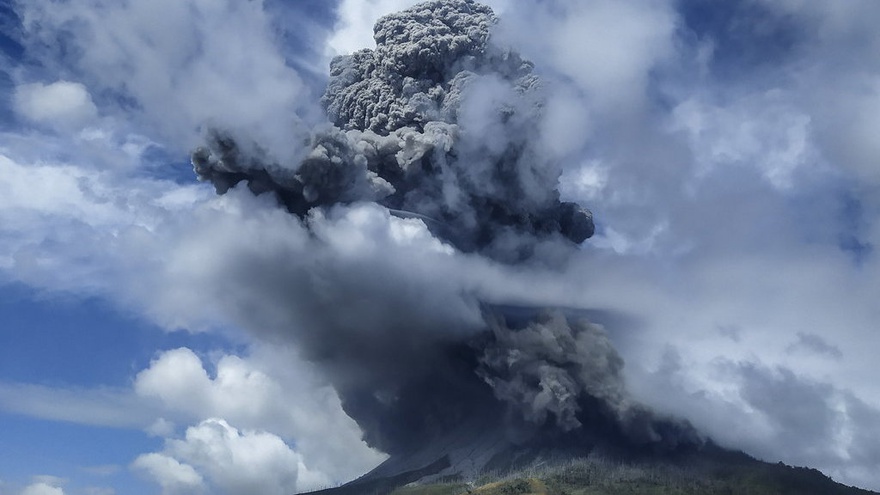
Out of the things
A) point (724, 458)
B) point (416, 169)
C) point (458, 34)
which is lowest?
point (724, 458)

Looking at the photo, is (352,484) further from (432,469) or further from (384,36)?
(384,36)

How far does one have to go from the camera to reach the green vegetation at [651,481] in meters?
104

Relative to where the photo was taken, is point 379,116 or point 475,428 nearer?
point 379,116

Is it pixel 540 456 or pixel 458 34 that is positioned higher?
pixel 458 34

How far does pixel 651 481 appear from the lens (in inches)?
4331

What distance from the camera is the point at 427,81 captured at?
10012 centimetres

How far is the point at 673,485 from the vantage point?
361 feet

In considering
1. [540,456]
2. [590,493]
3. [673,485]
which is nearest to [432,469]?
[540,456]

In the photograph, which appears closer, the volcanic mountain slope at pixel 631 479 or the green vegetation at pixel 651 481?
the green vegetation at pixel 651 481

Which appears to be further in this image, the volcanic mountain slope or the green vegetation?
the volcanic mountain slope

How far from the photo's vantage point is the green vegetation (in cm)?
10438

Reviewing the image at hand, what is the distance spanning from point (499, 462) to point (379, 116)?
5203 cm

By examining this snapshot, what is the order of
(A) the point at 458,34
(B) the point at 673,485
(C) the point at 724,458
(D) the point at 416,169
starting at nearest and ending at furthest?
1. (D) the point at 416,169
2. (A) the point at 458,34
3. (B) the point at 673,485
4. (C) the point at 724,458

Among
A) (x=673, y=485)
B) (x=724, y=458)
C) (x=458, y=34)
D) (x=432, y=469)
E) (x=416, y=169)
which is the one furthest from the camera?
(x=724, y=458)
